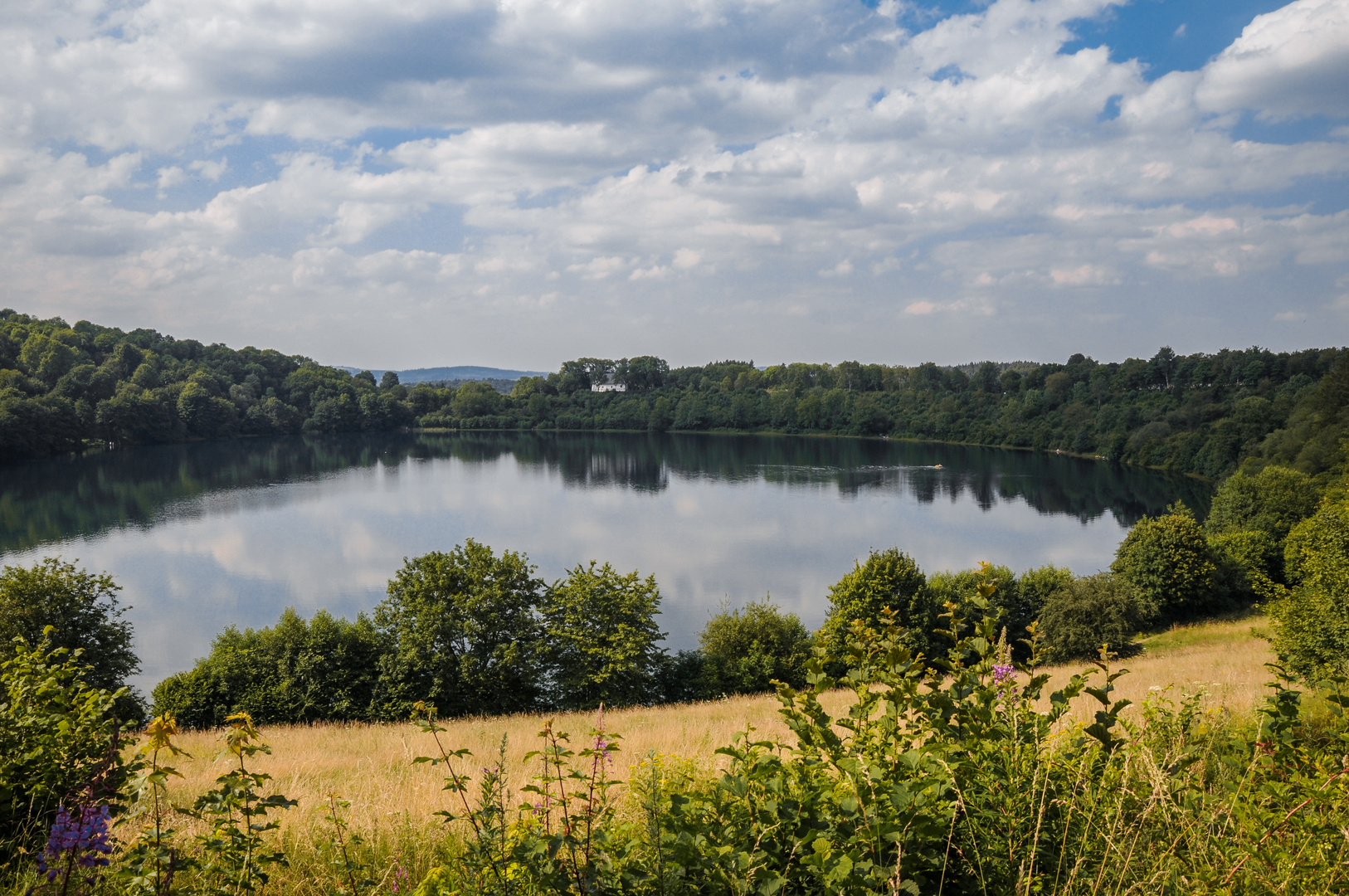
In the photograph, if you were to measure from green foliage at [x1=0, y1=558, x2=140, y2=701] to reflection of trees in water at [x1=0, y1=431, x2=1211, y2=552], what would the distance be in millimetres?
30045

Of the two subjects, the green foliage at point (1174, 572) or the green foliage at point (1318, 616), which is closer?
the green foliage at point (1318, 616)

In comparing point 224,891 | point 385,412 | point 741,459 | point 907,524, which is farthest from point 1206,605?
point 385,412

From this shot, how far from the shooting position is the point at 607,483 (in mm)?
72250

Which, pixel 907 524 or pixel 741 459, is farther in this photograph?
pixel 741 459

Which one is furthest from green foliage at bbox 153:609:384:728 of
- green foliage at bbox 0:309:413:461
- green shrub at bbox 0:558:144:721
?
green foliage at bbox 0:309:413:461

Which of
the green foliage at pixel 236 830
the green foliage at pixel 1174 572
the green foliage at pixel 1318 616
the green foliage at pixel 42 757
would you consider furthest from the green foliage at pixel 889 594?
the green foliage at pixel 236 830

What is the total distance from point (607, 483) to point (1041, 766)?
69.8 meters

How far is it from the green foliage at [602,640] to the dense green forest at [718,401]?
1671 inches

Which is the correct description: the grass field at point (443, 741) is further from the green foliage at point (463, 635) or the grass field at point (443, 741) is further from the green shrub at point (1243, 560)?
the green shrub at point (1243, 560)

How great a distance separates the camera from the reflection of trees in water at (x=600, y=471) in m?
55.2

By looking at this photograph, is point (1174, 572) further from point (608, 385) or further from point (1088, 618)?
point (608, 385)

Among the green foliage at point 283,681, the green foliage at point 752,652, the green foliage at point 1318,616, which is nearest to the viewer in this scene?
the green foliage at point 1318,616

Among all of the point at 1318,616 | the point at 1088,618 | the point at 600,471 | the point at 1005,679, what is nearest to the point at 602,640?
the point at 1318,616

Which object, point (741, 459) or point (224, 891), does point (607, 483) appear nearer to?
point (741, 459)
